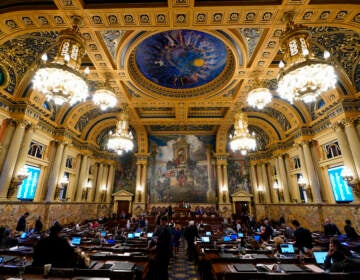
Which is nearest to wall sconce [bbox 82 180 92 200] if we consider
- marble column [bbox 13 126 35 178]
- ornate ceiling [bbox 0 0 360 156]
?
ornate ceiling [bbox 0 0 360 156]

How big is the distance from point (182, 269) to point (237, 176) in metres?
13.2

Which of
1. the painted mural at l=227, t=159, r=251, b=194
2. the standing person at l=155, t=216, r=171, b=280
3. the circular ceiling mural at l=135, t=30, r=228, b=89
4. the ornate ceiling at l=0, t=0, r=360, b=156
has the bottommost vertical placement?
the standing person at l=155, t=216, r=171, b=280

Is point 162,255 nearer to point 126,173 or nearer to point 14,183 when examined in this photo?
point 14,183

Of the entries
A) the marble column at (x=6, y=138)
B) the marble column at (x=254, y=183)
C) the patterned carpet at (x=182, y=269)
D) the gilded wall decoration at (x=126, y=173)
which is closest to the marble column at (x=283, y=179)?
the marble column at (x=254, y=183)

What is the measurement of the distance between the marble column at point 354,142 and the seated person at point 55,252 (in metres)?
11.1

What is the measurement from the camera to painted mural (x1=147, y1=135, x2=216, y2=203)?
17297 mm

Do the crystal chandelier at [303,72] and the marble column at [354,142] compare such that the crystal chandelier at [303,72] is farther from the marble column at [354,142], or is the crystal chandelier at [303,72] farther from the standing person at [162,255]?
the marble column at [354,142]

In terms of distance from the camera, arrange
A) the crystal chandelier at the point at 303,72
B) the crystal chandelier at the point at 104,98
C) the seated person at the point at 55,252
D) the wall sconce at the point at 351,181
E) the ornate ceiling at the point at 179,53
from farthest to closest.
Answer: the wall sconce at the point at 351,181 < the crystal chandelier at the point at 104,98 < the ornate ceiling at the point at 179,53 < the crystal chandelier at the point at 303,72 < the seated person at the point at 55,252

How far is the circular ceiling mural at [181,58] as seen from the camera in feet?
30.3

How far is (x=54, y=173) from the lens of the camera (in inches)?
481

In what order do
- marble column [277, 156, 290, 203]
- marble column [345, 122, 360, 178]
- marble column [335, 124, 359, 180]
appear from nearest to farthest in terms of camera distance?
marble column [345, 122, 360, 178], marble column [335, 124, 359, 180], marble column [277, 156, 290, 203]

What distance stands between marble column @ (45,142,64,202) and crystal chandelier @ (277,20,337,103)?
542 inches

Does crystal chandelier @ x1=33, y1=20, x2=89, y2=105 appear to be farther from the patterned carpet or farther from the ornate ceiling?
the patterned carpet

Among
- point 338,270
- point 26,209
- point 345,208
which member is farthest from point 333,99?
point 26,209
